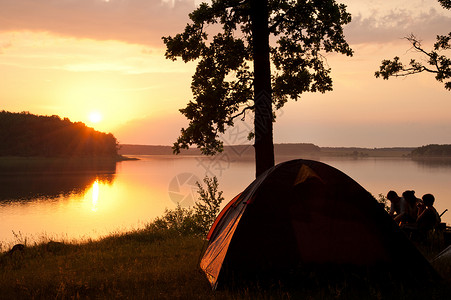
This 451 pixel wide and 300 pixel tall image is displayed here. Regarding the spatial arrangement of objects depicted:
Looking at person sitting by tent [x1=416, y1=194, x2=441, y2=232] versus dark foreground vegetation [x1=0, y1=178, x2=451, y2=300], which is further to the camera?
person sitting by tent [x1=416, y1=194, x2=441, y2=232]

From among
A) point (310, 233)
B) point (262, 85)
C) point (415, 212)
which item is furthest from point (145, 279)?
point (415, 212)

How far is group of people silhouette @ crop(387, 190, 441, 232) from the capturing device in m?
11.0

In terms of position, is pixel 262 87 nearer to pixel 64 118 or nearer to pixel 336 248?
pixel 336 248

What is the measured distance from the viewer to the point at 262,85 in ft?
43.6

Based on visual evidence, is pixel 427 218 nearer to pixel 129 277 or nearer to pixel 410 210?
pixel 410 210

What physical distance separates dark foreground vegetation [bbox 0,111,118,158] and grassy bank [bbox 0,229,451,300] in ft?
440

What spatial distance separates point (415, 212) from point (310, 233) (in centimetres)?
637

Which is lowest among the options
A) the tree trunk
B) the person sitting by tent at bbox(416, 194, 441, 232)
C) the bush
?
the bush

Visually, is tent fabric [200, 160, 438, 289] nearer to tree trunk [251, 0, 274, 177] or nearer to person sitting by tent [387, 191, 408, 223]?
person sitting by tent [387, 191, 408, 223]

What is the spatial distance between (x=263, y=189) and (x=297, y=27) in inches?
345

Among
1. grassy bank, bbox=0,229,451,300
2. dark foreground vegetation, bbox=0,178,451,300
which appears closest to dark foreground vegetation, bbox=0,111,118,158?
dark foreground vegetation, bbox=0,178,451,300

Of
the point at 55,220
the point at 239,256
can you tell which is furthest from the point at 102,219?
the point at 239,256

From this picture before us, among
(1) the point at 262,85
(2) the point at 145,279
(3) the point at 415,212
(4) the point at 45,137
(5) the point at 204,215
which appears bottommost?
(5) the point at 204,215

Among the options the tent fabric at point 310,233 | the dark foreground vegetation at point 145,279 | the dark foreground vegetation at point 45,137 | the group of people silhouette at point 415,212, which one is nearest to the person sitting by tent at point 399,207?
the group of people silhouette at point 415,212
